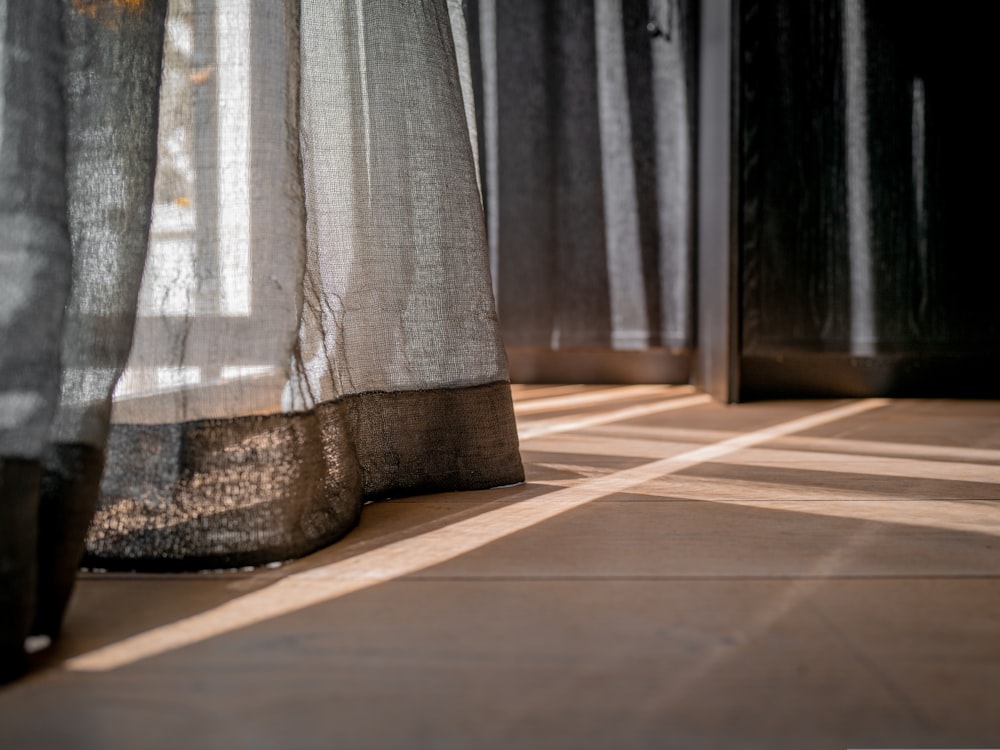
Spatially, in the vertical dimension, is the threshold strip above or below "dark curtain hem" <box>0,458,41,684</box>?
A: below

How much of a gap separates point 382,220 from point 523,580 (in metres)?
0.39

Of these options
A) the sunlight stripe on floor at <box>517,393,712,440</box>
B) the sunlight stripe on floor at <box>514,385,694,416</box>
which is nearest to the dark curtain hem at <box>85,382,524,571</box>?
the sunlight stripe on floor at <box>517,393,712,440</box>

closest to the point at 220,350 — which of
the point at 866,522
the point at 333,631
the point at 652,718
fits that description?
the point at 333,631

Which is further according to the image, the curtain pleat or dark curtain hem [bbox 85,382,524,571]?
dark curtain hem [bbox 85,382,524,571]

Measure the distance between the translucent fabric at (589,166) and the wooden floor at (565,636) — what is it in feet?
4.54

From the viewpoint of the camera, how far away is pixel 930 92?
1719mm

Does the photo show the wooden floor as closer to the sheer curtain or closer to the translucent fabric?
the sheer curtain

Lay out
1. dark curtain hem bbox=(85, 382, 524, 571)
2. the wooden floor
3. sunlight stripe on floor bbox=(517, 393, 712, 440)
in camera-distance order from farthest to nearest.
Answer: sunlight stripe on floor bbox=(517, 393, 712, 440) → dark curtain hem bbox=(85, 382, 524, 571) → the wooden floor

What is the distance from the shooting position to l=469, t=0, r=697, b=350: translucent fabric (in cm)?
204

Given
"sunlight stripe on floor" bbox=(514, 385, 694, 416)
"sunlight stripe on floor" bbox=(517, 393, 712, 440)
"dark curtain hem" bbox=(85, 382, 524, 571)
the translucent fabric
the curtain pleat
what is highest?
the translucent fabric

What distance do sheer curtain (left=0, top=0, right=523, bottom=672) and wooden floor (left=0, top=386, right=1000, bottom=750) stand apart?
49mm

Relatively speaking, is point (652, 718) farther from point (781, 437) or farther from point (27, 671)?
point (781, 437)

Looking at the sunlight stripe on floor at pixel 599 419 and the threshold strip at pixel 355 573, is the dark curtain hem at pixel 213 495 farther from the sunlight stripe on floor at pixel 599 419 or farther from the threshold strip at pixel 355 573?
the sunlight stripe on floor at pixel 599 419

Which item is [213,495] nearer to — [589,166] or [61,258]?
[61,258]
